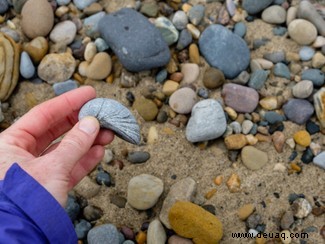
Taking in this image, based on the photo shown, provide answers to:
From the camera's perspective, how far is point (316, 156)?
2244mm

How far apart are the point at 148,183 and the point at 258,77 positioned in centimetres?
80

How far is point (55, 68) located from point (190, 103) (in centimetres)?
72

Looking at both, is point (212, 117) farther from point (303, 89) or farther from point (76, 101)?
point (76, 101)

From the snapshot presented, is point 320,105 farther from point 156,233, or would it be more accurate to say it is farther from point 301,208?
point 156,233

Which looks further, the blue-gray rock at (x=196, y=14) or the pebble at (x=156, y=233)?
the blue-gray rock at (x=196, y=14)

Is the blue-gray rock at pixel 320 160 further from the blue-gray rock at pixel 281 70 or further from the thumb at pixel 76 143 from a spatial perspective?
the thumb at pixel 76 143

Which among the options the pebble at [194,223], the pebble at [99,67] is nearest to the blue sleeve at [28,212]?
the pebble at [194,223]

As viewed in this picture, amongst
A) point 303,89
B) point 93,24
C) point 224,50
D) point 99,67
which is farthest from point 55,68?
point 303,89

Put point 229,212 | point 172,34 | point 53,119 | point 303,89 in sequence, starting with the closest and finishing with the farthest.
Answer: point 53,119, point 229,212, point 303,89, point 172,34

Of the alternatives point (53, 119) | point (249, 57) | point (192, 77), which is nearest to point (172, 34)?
point (192, 77)

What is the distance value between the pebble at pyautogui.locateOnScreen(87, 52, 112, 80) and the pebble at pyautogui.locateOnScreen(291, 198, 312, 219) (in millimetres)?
1124

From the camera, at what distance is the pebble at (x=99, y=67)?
2463mm

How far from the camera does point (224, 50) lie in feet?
8.21

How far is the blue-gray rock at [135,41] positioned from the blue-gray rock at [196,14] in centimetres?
24
